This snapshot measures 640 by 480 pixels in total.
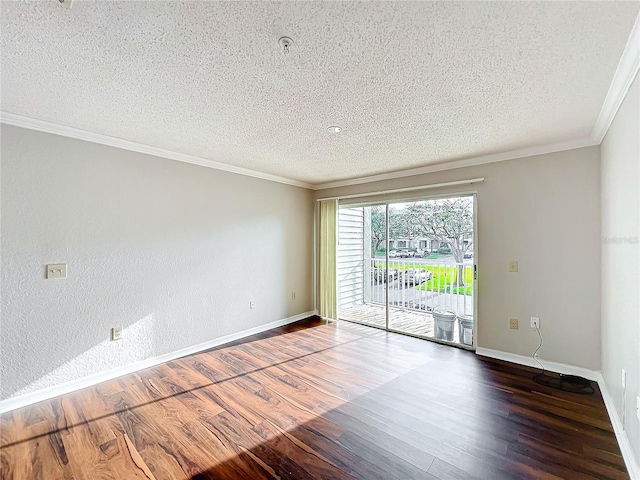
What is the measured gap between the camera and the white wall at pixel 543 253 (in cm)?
270

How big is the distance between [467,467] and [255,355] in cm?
226

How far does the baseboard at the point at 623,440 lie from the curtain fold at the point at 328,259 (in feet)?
10.3

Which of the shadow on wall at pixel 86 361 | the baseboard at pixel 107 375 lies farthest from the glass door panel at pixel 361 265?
the shadow on wall at pixel 86 361

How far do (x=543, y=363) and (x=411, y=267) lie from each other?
7.55ft

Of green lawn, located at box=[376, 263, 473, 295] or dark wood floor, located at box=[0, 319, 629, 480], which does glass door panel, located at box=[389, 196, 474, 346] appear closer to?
green lawn, located at box=[376, 263, 473, 295]

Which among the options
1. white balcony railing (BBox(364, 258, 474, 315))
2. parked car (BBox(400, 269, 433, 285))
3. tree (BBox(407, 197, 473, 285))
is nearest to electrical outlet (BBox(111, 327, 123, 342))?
white balcony railing (BBox(364, 258, 474, 315))

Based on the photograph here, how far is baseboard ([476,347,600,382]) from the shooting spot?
268 centimetres

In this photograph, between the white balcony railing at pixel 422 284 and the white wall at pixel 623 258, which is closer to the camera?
the white wall at pixel 623 258

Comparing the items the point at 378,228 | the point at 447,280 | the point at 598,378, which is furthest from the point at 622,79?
the point at 378,228

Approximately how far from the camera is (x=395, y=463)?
5.54 ft

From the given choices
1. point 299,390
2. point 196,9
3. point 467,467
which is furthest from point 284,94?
point 467,467

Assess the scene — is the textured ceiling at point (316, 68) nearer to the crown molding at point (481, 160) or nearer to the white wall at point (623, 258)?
the crown molding at point (481, 160)

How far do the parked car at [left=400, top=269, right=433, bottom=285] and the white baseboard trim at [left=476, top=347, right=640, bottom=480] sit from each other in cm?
161

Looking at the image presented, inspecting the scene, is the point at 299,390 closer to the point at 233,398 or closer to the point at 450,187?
the point at 233,398
